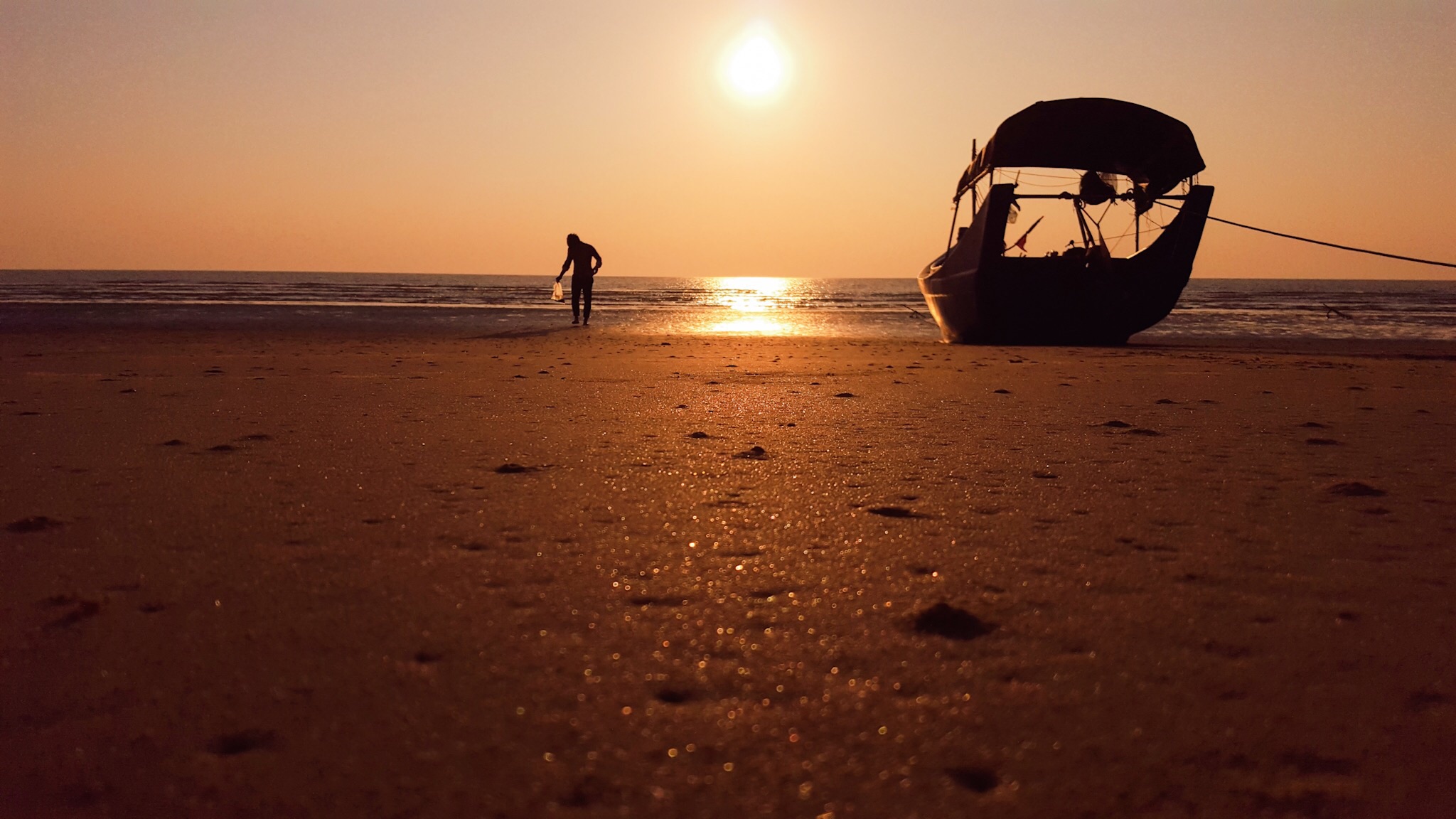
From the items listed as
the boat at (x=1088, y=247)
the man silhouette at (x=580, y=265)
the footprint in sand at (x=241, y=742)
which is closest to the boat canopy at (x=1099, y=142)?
the boat at (x=1088, y=247)

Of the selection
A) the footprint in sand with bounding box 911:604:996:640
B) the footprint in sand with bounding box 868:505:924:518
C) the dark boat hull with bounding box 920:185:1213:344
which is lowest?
the footprint in sand with bounding box 911:604:996:640

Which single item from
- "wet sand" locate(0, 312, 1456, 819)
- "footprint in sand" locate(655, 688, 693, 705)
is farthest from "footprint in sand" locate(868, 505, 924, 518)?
"footprint in sand" locate(655, 688, 693, 705)

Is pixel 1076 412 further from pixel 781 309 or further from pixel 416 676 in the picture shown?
pixel 781 309

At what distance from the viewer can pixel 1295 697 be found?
1708 millimetres

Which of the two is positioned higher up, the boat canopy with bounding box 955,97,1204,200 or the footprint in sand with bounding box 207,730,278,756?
the boat canopy with bounding box 955,97,1204,200

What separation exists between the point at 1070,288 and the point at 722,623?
1375 cm

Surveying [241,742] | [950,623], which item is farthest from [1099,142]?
[241,742]

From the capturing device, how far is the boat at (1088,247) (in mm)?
14000

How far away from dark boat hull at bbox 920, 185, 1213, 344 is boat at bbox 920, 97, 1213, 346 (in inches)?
0.5

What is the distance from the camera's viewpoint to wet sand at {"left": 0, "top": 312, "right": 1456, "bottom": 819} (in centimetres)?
142

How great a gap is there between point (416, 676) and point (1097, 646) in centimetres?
137

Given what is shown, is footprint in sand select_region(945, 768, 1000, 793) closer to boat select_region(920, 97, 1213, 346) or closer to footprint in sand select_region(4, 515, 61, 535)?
footprint in sand select_region(4, 515, 61, 535)

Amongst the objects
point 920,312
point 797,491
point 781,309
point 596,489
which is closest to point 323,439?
point 596,489

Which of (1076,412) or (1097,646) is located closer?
(1097,646)
